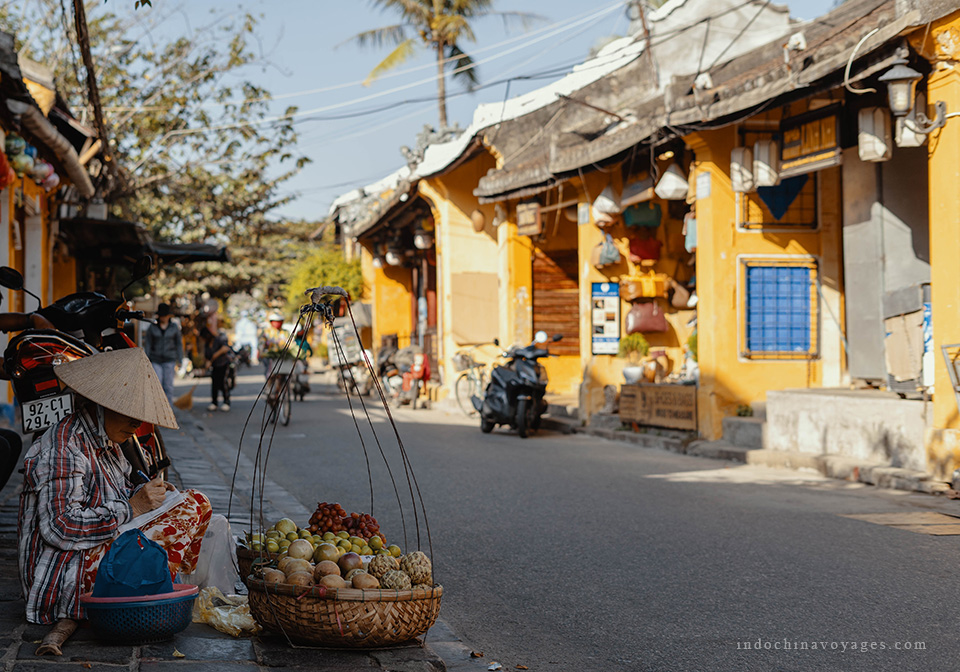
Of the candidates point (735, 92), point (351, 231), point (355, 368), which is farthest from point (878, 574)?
point (351, 231)

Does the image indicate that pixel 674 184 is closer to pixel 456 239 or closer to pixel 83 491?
pixel 456 239

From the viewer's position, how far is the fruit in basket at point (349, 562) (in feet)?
14.3

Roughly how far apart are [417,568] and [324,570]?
1.33ft

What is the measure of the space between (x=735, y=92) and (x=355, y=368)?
18240mm

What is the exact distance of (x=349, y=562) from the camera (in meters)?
4.36

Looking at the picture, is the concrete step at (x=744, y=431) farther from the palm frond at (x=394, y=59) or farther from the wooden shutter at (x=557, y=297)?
the palm frond at (x=394, y=59)

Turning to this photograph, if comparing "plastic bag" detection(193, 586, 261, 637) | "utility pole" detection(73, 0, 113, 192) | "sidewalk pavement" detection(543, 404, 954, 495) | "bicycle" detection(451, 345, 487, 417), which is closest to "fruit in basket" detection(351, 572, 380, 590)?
"plastic bag" detection(193, 586, 261, 637)

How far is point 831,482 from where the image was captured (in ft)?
32.9

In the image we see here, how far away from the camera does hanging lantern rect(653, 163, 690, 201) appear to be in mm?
14055

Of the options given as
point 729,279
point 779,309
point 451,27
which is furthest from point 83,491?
point 451,27

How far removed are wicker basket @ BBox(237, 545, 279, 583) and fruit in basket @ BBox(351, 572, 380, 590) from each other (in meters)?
0.59

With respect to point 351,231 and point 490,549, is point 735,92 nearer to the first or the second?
point 490,549

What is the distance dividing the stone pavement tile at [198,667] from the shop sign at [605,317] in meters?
13.7

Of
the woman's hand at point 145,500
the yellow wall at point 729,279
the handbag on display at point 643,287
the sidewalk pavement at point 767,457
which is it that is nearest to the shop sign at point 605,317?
the handbag on display at point 643,287
